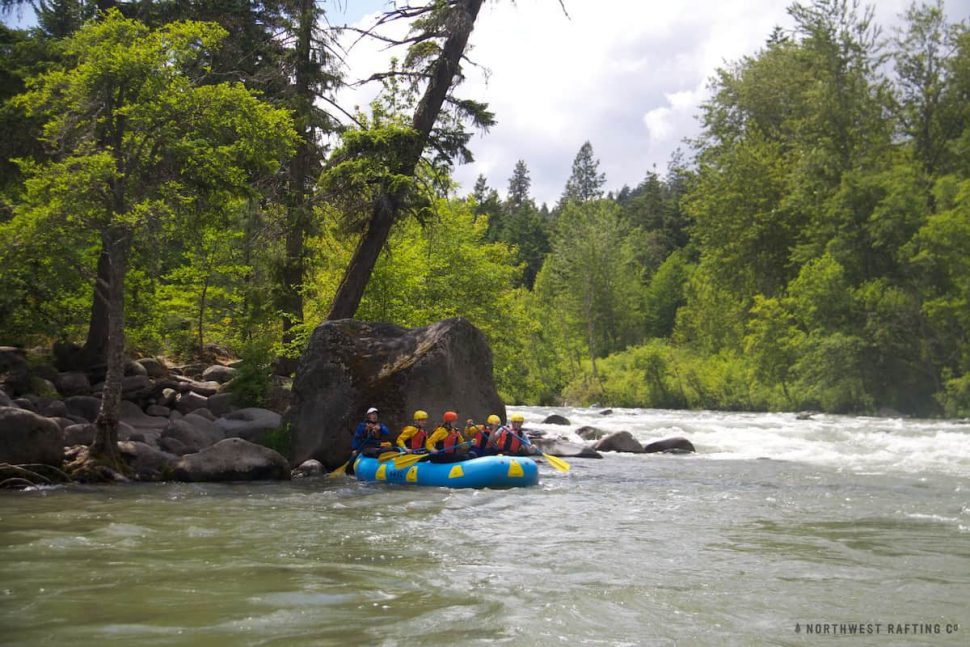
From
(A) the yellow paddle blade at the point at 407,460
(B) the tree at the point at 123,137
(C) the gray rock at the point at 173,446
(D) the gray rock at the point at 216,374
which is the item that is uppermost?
(B) the tree at the point at 123,137

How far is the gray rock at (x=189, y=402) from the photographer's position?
15840 millimetres

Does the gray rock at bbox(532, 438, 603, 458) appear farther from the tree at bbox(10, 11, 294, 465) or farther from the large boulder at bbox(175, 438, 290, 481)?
the tree at bbox(10, 11, 294, 465)

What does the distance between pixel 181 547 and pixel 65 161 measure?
260 inches

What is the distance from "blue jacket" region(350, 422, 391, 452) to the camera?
1376 centimetres

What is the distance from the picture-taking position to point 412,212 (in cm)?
1673

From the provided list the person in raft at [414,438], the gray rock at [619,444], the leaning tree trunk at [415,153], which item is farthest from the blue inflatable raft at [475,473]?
the gray rock at [619,444]

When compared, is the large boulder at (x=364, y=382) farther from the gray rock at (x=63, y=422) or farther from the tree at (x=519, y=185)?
the tree at (x=519, y=185)

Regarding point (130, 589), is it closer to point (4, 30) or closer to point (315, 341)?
point (315, 341)

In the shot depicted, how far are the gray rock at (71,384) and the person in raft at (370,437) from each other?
5.41 m

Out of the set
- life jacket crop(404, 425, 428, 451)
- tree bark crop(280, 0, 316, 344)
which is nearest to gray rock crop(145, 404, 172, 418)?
tree bark crop(280, 0, 316, 344)

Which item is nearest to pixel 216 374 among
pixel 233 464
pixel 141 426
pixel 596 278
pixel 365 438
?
pixel 141 426

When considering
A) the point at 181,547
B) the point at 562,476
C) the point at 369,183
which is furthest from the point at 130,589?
the point at 369,183

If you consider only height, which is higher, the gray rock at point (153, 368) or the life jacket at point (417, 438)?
the gray rock at point (153, 368)

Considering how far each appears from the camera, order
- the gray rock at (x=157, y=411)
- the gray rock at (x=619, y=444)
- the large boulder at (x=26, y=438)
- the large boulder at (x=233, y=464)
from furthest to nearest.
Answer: the gray rock at (x=619, y=444) < the gray rock at (x=157, y=411) < the large boulder at (x=233, y=464) < the large boulder at (x=26, y=438)
